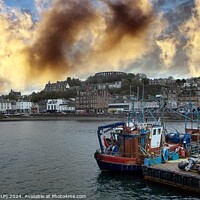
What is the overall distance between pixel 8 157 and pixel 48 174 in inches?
483

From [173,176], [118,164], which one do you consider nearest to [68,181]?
[118,164]

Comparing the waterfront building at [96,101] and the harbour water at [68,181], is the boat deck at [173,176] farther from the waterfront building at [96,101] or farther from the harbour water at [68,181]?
the waterfront building at [96,101]

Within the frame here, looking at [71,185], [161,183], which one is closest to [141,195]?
[161,183]

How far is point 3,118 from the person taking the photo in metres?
166

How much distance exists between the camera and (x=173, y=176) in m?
24.8

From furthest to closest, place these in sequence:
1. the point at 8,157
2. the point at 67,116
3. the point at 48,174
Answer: the point at 67,116
the point at 8,157
the point at 48,174

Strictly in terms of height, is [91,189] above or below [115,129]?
below

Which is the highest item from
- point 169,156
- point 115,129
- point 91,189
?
point 115,129

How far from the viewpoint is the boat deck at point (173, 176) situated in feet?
77.2

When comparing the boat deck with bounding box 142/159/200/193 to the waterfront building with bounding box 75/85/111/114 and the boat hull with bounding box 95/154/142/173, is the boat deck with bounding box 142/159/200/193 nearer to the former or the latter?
the boat hull with bounding box 95/154/142/173

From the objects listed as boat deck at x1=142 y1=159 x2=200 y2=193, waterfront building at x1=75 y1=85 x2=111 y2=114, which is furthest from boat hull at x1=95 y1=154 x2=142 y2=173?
waterfront building at x1=75 y1=85 x2=111 y2=114

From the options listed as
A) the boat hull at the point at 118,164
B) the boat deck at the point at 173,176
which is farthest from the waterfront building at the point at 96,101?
the boat deck at the point at 173,176

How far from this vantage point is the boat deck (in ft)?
77.2

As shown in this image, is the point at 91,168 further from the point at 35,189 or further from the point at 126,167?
the point at 35,189
